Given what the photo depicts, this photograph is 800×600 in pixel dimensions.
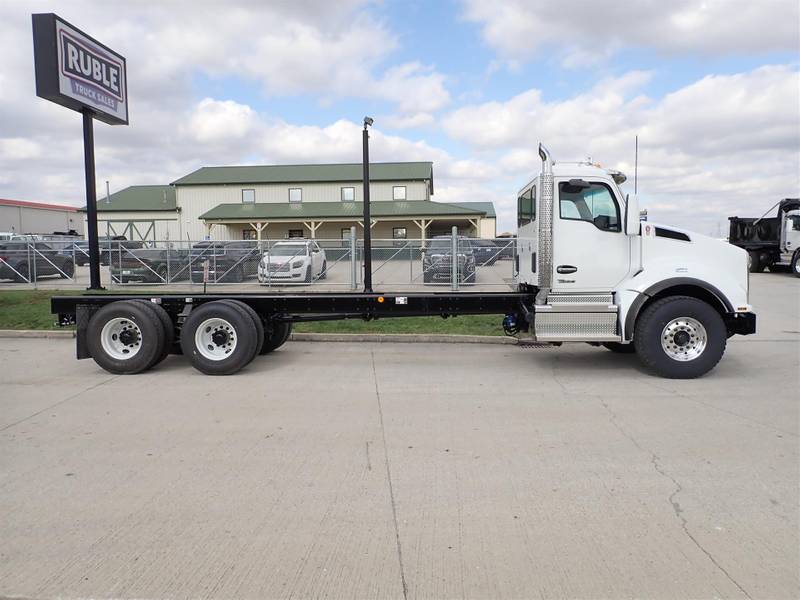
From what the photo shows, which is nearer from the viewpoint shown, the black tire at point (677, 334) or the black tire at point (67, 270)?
the black tire at point (677, 334)

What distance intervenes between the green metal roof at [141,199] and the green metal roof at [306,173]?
8.76 ft

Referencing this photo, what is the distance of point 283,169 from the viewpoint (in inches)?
1924

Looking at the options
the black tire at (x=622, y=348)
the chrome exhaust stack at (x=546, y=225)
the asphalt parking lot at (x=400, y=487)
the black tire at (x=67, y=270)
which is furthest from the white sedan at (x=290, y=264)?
the chrome exhaust stack at (x=546, y=225)

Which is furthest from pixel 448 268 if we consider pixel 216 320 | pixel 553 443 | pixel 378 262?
pixel 553 443

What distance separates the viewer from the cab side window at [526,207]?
884 centimetres

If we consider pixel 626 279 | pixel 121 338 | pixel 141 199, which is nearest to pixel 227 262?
pixel 121 338

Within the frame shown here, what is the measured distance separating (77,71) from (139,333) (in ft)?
24.6

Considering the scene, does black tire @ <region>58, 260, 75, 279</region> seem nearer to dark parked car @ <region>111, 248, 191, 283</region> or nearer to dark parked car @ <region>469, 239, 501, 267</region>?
dark parked car @ <region>111, 248, 191, 283</region>

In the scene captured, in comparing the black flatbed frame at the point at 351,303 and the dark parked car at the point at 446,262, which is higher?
the dark parked car at the point at 446,262

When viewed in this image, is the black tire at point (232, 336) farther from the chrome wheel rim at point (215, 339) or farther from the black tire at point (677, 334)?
the black tire at point (677, 334)

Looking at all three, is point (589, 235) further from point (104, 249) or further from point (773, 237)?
point (773, 237)

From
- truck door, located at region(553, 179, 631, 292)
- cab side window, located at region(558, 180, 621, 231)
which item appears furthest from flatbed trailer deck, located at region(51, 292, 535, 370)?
cab side window, located at region(558, 180, 621, 231)

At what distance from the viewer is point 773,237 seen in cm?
2891

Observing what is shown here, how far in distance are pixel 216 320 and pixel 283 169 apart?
4206 centimetres
